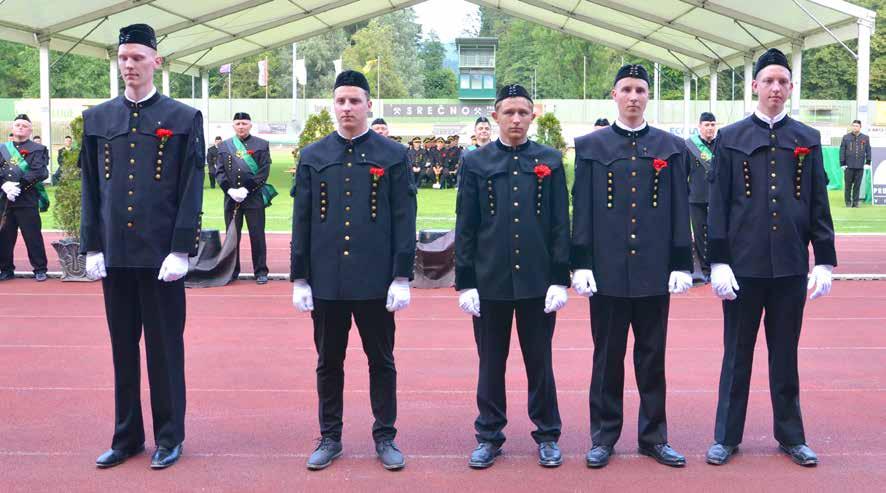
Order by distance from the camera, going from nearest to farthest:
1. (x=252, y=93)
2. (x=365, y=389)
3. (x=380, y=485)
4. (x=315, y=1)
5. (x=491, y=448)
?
1. (x=380, y=485)
2. (x=491, y=448)
3. (x=365, y=389)
4. (x=315, y=1)
5. (x=252, y=93)

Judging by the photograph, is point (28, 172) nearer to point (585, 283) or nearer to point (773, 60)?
point (585, 283)

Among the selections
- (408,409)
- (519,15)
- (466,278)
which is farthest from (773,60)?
(519,15)

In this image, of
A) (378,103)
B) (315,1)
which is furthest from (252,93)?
(315,1)

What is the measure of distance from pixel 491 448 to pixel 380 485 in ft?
2.11

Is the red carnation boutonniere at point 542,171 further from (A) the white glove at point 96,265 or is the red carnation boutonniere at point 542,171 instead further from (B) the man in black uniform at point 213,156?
(B) the man in black uniform at point 213,156

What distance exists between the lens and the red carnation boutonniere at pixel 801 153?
4918 millimetres

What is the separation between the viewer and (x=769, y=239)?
4902mm

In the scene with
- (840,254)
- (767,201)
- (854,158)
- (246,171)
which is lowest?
(840,254)

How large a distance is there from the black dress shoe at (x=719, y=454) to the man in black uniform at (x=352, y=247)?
157cm

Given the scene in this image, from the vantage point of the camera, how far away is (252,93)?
73.0 meters

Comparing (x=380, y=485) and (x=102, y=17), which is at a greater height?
(x=102, y=17)

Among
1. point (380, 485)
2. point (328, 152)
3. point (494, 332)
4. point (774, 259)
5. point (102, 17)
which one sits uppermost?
point (102, 17)

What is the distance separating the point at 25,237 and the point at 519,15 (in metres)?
22.6

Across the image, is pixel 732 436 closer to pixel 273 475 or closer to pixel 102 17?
pixel 273 475
